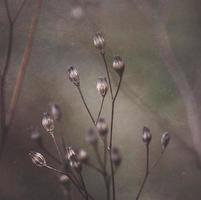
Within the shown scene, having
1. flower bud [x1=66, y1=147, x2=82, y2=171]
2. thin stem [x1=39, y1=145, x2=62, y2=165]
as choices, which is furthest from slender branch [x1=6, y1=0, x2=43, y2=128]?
flower bud [x1=66, y1=147, x2=82, y2=171]

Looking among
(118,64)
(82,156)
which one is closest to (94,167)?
(82,156)

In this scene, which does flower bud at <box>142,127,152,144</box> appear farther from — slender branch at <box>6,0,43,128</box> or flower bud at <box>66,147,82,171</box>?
slender branch at <box>6,0,43,128</box>

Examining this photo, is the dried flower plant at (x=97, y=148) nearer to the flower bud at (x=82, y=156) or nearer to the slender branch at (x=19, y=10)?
the flower bud at (x=82, y=156)

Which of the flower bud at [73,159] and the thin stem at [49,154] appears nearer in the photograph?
the flower bud at [73,159]

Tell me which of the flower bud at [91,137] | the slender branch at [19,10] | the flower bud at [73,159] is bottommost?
the flower bud at [91,137]

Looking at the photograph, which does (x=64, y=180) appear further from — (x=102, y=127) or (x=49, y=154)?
(x=102, y=127)

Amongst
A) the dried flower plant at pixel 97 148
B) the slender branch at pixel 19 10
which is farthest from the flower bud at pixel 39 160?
the slender branch at pixel 19 10
